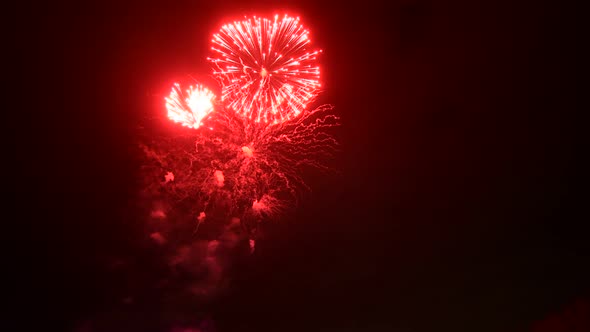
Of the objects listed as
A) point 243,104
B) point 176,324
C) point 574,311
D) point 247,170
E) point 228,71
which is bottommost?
point 574,311

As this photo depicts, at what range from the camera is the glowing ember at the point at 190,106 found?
752cm

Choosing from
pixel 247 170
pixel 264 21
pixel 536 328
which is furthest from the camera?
pixel 536 328

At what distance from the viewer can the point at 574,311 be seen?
12117mm

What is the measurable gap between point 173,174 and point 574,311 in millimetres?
13520

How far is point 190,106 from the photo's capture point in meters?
7.54

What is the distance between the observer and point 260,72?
23.6 feet

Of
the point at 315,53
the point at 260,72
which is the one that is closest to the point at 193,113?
the point at 260,72

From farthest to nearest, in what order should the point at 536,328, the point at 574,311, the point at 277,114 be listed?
the point at 536,328, the point at 574,311, the point at 277,114

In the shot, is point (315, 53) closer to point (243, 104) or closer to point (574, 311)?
point (243, 104)

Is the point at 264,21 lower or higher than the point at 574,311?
higher

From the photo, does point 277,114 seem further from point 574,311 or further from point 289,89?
point 574,311

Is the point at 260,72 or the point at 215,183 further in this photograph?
the point at 215,183

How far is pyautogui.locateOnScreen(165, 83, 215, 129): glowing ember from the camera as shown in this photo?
7.52 meters

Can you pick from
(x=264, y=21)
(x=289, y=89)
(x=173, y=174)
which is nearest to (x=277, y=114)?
(x=289, y=89)
